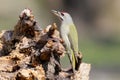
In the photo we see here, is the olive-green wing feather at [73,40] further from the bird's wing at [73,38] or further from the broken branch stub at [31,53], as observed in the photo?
the broken branch stub at [31,53]

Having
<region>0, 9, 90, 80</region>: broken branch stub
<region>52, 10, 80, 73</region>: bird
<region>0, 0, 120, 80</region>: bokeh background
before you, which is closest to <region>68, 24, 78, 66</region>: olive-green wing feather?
<region>52, 10, 80, 73</region>: bird

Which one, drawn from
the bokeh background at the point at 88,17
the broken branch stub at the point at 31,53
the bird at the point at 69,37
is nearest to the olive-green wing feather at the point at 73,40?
the bird at the point at 69,37

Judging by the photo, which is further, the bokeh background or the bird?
the bokeh background

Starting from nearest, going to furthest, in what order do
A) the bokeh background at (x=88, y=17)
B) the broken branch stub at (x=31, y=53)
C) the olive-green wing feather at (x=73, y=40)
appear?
the broken branch stub at (x=31, y=53), the olive-green wing feather at (x=73, y=40), the bokeh background at (x=88, y=17)

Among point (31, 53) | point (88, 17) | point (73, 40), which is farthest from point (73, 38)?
point (88, 17)

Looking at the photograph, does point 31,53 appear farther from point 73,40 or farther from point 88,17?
point 88,17

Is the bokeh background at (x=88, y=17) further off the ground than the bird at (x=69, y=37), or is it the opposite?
the bokeh background at (x=88, y=17)

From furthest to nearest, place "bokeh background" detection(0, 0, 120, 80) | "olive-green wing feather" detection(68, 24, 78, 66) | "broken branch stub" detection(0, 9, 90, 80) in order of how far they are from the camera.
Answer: "bokeh background" detection(0, 0, 120, 80)
"olive-green wing feather" detection(68, 24, 78, 66)
"broken branch stub" detection(0, 9, 90, 80)

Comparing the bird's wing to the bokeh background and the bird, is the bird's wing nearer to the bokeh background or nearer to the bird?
the bird

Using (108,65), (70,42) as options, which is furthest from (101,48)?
(70,42)
